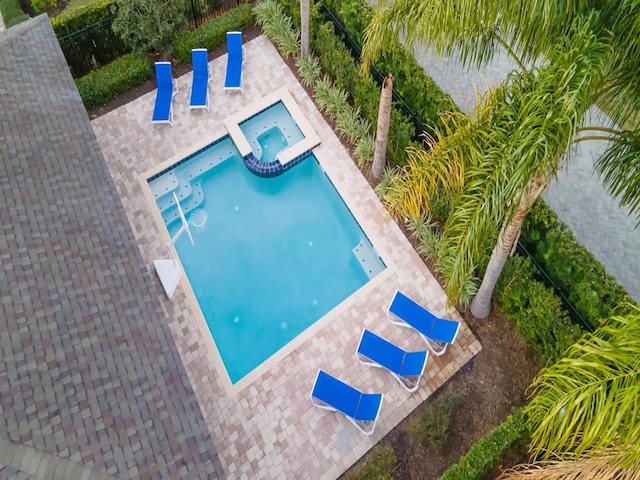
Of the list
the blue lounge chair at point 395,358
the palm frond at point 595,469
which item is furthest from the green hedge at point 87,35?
the palm frond at point 595,469

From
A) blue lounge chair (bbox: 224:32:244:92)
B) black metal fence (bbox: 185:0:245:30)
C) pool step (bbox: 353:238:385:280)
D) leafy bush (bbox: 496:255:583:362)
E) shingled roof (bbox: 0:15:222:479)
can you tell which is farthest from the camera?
black metal fence (bbox: 185:0:245:30)

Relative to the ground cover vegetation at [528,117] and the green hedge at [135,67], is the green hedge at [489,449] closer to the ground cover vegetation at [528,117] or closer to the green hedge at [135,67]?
the ground cover vegetation at [528,117]

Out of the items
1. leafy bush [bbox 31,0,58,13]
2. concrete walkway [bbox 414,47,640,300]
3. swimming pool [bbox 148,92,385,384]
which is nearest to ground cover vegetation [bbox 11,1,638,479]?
swimming pool [bbox 148,92,385,384]

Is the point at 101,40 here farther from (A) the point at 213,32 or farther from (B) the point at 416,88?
(B) the point at 416,88

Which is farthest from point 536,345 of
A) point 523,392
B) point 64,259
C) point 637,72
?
point 64,259

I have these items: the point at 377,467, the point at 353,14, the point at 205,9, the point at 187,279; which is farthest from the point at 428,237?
the point at 205,9

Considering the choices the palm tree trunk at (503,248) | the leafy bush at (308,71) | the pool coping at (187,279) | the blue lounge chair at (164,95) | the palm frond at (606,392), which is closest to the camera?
the palm frond at (606,392)

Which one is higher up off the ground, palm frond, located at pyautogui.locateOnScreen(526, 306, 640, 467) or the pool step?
the pool step

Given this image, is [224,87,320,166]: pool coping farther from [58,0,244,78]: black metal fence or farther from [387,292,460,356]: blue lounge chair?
[387,292,460,356]: blue lounge chair
